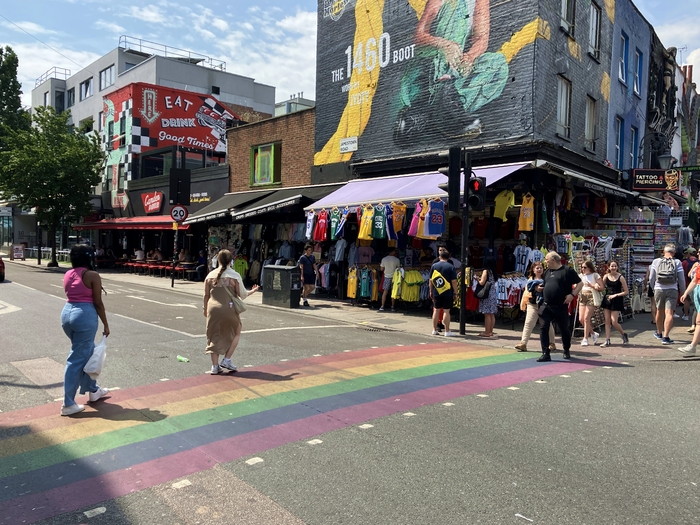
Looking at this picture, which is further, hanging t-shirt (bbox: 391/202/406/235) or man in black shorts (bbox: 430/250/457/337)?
hanging t-shirt (bbox: 391/202/406/235)

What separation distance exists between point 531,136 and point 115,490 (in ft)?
39.8

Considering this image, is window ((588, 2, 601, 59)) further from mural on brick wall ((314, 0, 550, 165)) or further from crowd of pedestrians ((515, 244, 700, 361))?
crowd of pedestrians ((515, 244, 700, 361))

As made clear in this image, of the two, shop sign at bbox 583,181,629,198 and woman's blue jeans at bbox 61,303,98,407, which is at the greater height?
shop sign at bbox 583,181,629,198

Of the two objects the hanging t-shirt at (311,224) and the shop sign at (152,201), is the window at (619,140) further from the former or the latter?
the shop sign at (152,201)

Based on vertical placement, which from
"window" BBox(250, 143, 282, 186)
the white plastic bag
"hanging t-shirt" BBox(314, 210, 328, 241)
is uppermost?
"window" BBox(250, 143, 282, 186)

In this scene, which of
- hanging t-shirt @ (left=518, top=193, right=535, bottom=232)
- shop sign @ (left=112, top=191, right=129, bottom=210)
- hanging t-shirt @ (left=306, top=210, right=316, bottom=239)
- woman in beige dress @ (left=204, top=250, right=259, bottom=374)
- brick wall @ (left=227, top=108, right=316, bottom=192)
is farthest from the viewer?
shop sign @ (left=112, top=191, right=129, bottom=210)

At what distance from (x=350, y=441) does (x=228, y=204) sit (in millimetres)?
17390

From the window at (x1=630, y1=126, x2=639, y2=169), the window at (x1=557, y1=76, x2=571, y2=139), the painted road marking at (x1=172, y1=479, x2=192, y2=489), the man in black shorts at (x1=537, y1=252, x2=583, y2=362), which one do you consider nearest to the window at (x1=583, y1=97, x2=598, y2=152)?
the window at (x1=557, y1=76, x2=571, y2=139)

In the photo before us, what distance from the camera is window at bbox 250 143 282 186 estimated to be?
21.1 metres

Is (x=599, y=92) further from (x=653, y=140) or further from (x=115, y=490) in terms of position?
(x=115, y=490)

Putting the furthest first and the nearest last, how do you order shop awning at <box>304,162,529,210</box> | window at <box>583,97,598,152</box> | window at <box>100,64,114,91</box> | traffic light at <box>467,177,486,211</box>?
1. window at <box>100,64,114,91</box>
2. window at <box>583,97,598,152</box>
3. shop awning at <box>304,162,529,210</box>
4. traffic light at <box>467,177,486,211</box>

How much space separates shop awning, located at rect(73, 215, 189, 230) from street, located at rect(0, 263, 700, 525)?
1791 centimetres

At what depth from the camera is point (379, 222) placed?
43.9ft

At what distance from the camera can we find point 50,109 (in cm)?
3247
